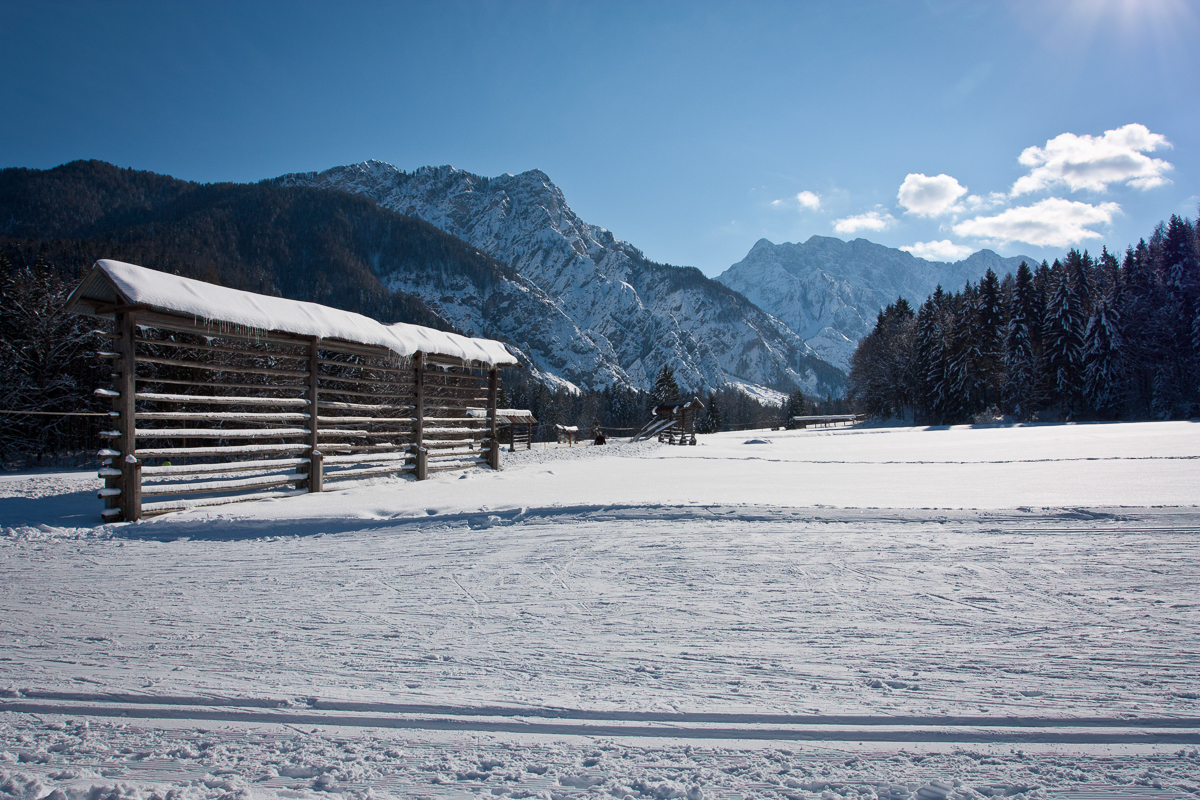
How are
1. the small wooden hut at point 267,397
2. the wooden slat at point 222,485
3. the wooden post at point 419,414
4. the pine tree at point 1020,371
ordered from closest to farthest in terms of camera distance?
the small wooden hut at point 267,397 → the wooden slat at point 222,485 → the wooden post at point 419,414 → the pine tree at point 1020,371

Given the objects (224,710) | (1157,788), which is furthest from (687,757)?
(224,710)

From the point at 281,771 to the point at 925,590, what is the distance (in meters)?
4.51

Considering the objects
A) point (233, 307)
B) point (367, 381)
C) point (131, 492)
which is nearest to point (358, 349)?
point (367, 381)

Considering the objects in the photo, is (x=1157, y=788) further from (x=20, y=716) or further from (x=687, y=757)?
(x=20, y=716)

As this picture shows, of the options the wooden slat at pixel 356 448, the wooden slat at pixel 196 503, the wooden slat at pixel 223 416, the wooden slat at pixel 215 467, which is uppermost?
the wooden slat at pixel 223 416

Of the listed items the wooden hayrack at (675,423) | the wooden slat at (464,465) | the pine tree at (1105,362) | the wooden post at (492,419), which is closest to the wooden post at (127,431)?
the wooden slat at (464,465)

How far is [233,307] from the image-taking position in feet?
27.8

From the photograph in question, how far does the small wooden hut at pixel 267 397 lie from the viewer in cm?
744

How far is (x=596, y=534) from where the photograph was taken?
636 cm

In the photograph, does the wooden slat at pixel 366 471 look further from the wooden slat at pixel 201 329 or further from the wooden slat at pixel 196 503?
the wooden slat at pixel 201 329

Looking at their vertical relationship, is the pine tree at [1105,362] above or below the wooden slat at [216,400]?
above

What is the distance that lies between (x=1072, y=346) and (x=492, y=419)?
47.1 m

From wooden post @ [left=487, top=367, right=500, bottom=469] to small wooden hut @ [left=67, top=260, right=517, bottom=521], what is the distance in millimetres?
40

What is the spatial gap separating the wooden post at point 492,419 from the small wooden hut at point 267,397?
4 cm
